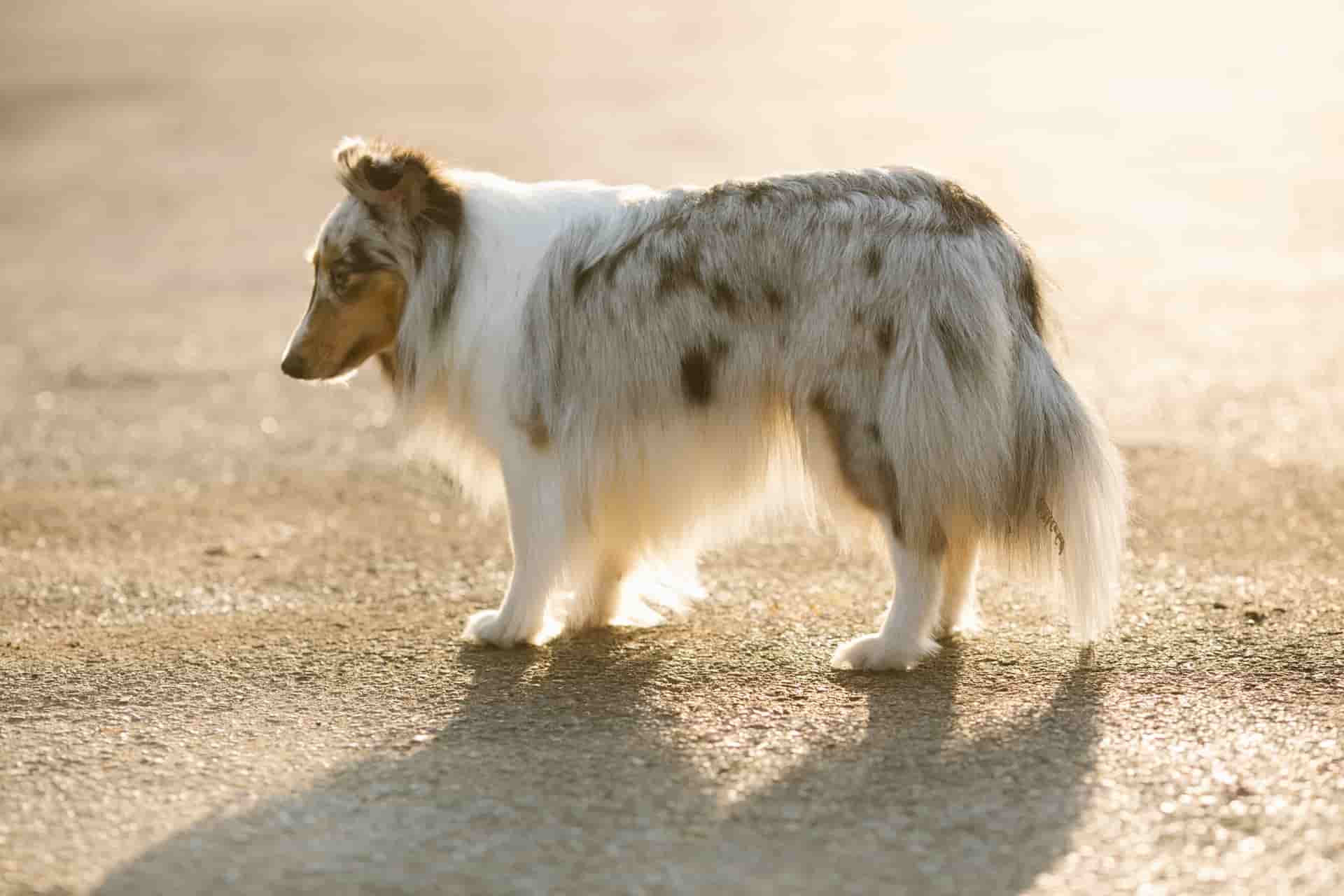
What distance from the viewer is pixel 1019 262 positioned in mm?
5230

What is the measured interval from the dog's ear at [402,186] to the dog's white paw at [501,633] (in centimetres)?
131

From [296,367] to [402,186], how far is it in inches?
28.1

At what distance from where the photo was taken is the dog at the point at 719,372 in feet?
16.8

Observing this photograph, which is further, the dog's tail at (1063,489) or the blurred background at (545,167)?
the blurred background at (545,167)

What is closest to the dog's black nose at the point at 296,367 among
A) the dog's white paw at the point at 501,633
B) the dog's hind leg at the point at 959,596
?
the dog's white paw at the point at 501,633

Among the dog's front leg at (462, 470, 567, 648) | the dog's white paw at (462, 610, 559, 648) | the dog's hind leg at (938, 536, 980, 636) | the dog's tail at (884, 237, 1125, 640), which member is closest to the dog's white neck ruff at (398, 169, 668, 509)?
the dog's front leg at (462, 470, 567, 648)

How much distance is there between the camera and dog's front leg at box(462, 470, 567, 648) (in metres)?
5.70

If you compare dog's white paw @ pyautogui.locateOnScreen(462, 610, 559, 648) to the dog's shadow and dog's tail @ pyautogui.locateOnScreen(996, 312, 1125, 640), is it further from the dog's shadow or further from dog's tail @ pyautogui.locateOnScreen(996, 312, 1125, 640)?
dog's tail @ pyautogui.locateOnScreen(996, 312, 1125, 640)

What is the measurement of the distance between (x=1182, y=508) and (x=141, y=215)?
604 inches

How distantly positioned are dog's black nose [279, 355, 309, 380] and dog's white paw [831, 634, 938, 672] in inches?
80.5

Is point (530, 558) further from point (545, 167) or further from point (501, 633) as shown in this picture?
point (545, 167)

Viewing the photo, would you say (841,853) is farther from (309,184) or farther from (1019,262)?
(309,184)

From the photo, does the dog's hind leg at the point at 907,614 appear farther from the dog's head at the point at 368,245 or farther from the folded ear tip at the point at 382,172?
the folded ear tip at the point at 382,172

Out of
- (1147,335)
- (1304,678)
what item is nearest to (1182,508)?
(1304,678)
